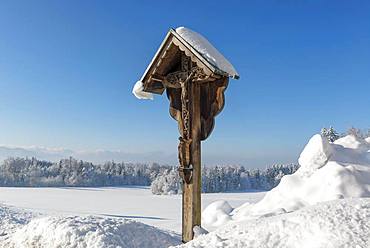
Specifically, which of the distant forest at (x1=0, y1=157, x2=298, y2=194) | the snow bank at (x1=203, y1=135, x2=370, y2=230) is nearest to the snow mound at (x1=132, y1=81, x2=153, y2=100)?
the snow bank at (x1=203, y1=135, x2=370, y2=230)

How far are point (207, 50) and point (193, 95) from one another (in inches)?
29.5

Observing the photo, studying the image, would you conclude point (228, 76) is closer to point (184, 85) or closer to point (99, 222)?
point (184, 85)

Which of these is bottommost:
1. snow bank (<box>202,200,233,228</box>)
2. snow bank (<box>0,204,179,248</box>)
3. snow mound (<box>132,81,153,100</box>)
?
snow bank (<box>202,200,233,228</box>)

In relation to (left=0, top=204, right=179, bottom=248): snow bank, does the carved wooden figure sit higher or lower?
higher

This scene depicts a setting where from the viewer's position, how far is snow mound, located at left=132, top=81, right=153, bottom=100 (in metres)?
6.36

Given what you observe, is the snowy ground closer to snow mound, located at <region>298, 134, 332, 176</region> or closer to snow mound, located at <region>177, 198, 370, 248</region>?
snow mound, located at <region>298, 134, 332, 176</region>

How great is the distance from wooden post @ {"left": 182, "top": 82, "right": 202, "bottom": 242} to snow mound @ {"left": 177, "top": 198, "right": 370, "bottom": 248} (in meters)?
1.16

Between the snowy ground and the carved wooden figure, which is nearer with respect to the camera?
the carved wooden figure

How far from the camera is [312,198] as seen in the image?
35.8 feet

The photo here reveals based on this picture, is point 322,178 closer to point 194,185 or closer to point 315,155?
point 315,155

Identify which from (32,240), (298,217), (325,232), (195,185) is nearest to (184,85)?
(195,185)

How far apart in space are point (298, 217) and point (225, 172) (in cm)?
7390

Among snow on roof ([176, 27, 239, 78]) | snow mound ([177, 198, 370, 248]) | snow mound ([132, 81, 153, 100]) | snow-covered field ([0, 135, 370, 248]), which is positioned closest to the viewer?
snow mound ([177, 198, 370, 248])

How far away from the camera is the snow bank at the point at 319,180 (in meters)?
10.7
